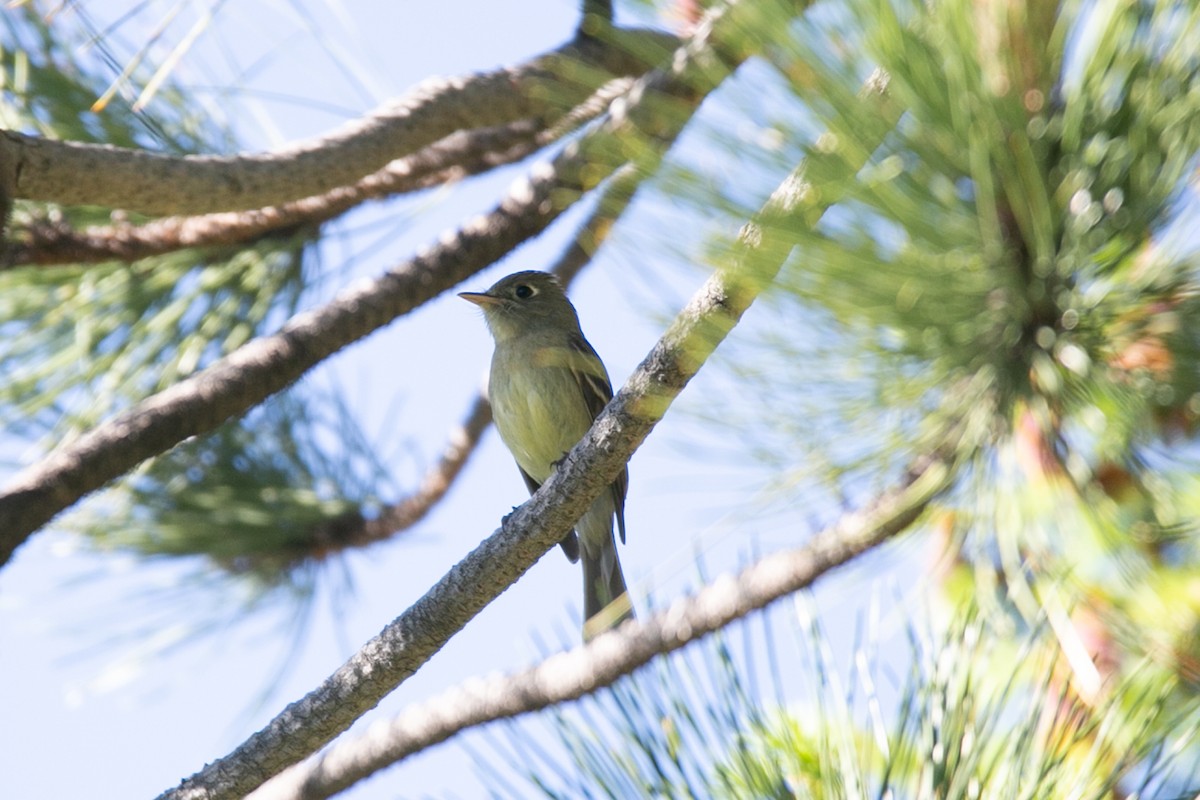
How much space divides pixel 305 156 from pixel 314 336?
0.39 m

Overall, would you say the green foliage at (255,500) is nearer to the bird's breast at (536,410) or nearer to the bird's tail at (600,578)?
the bird's breast at (536,410)

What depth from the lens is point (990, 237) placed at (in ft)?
→ 5.41

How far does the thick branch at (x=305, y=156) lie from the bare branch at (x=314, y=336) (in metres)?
0.15

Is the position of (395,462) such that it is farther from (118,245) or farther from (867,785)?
(867,785)

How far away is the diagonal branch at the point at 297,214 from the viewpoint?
10.4ft

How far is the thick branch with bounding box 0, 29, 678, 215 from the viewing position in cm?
258

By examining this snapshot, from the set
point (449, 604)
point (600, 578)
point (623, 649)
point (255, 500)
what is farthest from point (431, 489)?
A: point (623, 649)

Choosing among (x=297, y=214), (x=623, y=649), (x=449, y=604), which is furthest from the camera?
(x=297, y=214)

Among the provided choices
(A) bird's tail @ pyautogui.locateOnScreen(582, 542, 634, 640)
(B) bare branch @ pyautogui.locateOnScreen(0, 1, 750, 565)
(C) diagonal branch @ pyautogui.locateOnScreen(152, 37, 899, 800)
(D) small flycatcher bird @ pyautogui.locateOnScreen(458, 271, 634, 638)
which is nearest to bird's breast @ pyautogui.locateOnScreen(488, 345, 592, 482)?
(D) small flycatcher bird @ pyautogui.locateOnScreen(458, 271, 634, 638)

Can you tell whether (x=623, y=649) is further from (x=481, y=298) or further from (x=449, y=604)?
(x=481, y=298)

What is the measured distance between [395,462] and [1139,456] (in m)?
2.65

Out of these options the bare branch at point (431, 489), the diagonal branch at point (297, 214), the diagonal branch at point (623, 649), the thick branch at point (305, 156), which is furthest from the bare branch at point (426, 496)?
the diagonal branch at point (623, 649)

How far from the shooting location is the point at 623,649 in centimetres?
231

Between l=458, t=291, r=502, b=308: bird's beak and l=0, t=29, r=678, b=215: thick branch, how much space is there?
4.46ft
